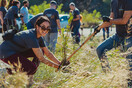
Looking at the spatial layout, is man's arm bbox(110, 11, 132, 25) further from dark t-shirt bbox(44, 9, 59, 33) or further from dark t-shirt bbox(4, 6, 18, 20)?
dark t-shirt bbox(4, 6, 18, 20)

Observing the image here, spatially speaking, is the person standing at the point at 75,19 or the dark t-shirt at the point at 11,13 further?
the person standing at the point at 75,19

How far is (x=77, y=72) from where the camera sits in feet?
10.2

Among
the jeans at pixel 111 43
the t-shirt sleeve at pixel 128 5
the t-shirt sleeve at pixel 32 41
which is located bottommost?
the jeans at pixel 111 43

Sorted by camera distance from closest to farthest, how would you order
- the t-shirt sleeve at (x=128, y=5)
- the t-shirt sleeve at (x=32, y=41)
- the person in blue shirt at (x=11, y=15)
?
the t-shirt sleeve at (x=32, y=41) < the t-shirt sleeve at (x=128, y=5) < the person in blue shirt at (x=11, y=15)

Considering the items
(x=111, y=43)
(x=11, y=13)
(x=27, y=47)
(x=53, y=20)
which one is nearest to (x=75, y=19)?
(x=53, y=20)

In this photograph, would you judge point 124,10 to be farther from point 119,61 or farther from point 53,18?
point 53,18

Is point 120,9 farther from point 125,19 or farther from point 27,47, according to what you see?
point 27,47

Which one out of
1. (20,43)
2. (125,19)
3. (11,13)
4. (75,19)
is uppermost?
(11,13)

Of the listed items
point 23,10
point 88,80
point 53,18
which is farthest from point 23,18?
point 88,80

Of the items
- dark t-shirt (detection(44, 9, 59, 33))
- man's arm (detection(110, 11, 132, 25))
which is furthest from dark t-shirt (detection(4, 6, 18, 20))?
man's arm (detection(110, 11, 132, 25))

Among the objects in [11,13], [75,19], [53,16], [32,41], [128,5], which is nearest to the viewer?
[32,41]

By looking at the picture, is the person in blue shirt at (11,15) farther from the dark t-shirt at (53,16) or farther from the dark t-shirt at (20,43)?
the dark t-shirt at (20,43)

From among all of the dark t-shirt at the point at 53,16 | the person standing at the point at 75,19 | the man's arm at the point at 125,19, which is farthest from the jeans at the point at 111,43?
the person standing at the point at 75,19

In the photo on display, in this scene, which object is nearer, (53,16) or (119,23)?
(119,23)
